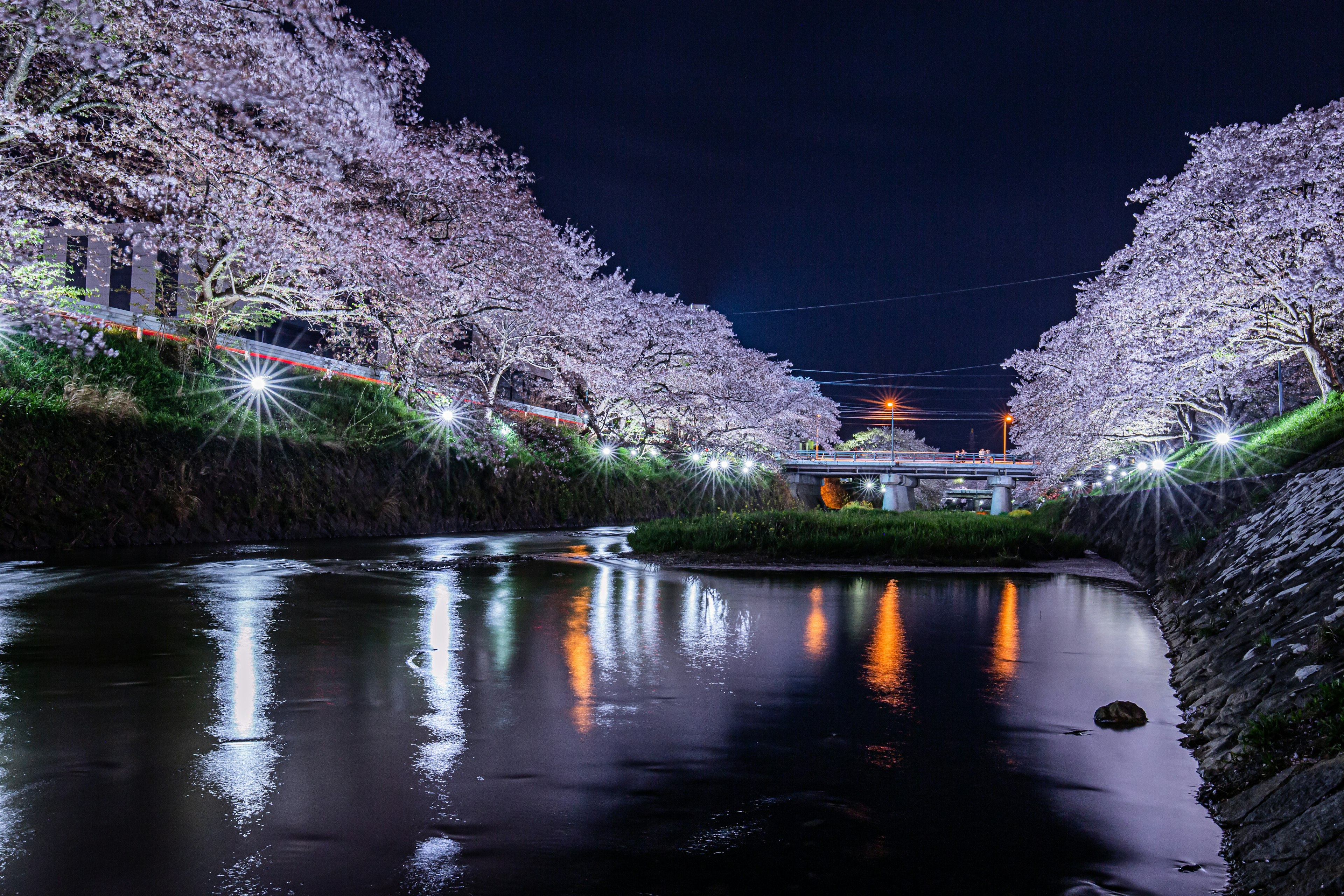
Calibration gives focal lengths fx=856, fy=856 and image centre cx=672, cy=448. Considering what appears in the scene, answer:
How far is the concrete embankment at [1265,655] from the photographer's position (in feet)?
10.9

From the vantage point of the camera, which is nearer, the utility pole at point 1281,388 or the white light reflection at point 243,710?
the white light reflection at point 243,710

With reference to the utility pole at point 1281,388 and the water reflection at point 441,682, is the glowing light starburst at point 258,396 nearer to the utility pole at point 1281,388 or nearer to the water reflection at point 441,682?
the water reflection at point 441,682

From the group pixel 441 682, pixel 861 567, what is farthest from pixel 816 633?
pixel 861 567

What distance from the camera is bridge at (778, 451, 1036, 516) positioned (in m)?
71.3

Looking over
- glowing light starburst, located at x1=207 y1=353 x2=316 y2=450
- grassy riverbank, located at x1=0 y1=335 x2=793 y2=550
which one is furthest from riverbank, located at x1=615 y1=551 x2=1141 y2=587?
glowing light starburst, located at x1=207 y1=353 x2=316 y2=450

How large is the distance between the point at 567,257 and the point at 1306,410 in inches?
1105

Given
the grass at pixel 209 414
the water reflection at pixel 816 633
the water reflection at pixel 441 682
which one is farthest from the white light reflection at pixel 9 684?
the water reflection at pixel 816 633

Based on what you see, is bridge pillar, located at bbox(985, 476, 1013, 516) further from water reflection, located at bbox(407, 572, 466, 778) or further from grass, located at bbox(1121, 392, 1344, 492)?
water reflection, located at bbox(407, 572, 466, 778)

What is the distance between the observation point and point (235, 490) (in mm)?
21484

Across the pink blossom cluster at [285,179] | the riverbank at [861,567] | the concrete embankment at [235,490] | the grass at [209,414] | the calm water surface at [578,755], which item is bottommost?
the calm water surface at [578,755]

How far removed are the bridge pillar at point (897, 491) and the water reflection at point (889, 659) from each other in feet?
213

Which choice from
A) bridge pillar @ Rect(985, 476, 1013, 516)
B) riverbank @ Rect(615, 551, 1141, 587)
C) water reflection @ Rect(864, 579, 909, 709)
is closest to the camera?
water reflection @ Rect(864, 579, 909, 709)

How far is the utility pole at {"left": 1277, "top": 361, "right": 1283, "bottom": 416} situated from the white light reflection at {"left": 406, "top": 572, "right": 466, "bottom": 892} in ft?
86.8

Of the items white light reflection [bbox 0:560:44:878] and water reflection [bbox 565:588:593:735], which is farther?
water reflection [bbox 565:588:593:735]
